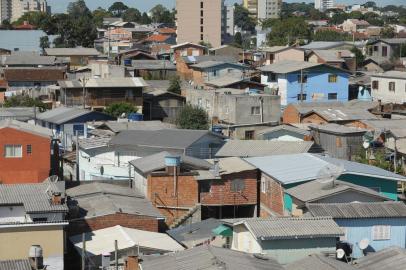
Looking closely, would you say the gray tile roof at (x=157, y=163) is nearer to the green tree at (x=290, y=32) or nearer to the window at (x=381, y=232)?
the window at (x=381, y=232)

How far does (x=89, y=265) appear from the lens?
1255 centimetres

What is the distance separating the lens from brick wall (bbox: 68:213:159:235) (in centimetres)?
1398

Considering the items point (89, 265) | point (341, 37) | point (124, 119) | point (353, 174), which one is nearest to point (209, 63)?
point (124, 119)

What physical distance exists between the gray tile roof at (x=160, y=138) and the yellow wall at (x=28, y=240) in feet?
20.3

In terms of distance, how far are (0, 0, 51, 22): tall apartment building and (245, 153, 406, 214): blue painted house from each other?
104m

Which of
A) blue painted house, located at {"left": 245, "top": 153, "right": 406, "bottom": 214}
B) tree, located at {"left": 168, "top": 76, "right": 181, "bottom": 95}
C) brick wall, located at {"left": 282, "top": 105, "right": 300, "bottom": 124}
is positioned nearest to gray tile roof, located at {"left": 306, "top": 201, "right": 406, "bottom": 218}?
blue painted house, located at {"left": 245, "top": 153, "right": 406, "bottom": 214}

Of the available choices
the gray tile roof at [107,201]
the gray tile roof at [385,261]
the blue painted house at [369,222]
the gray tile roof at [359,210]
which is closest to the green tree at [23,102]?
the gray tile roof at [107,201]

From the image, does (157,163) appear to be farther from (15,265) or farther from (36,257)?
(15,265)

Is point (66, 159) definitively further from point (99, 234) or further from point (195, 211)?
point (99, 234)

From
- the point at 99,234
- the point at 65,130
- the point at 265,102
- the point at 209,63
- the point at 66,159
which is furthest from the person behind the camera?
the point at 209,63

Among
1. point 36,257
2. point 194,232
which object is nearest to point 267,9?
point 194,232

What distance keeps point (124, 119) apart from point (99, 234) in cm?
1086

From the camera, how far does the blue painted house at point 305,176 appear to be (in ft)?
49.2

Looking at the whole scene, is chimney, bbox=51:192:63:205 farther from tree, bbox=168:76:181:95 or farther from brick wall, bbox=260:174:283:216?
tree, bbox=168:76:181:95
